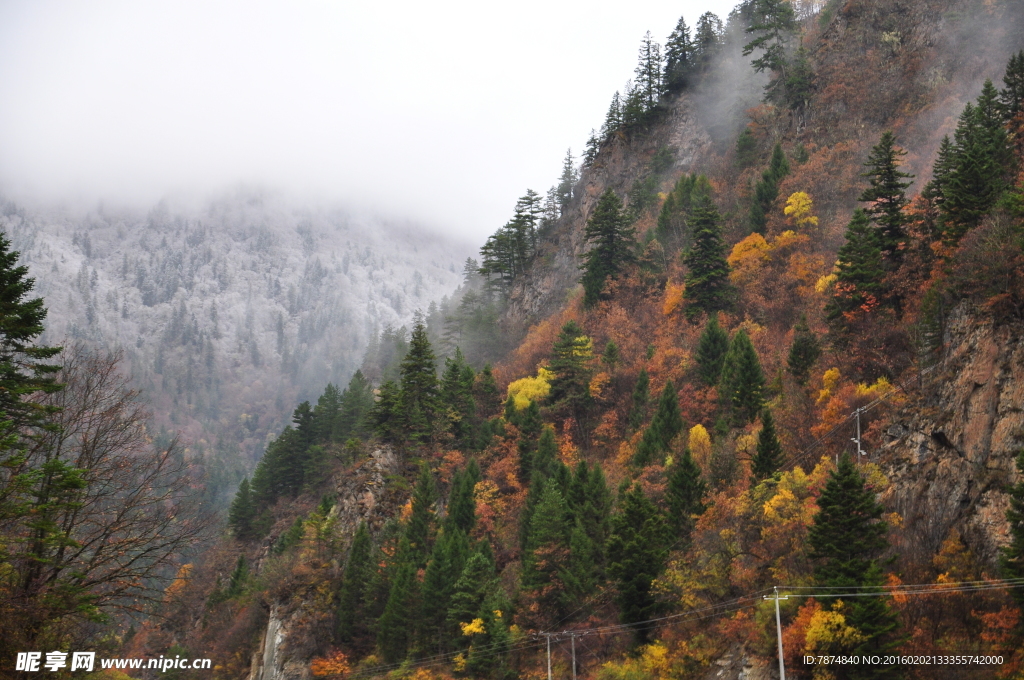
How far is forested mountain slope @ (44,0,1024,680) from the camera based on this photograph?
3081 cm

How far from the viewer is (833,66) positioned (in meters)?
84.6

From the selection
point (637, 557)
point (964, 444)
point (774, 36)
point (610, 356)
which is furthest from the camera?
point (774, 36)

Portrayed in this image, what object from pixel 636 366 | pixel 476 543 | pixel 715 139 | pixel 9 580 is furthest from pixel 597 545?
pixel 715 139

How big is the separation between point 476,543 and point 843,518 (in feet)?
102

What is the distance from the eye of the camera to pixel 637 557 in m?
41.3

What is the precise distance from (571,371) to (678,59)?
6330 cm

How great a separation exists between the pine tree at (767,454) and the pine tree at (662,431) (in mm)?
11748

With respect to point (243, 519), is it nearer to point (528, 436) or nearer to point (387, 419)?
point (387, 419)

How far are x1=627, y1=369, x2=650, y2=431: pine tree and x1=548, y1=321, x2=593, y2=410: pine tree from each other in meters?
5.66

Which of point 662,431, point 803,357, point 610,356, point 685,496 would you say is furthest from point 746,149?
point 685,496

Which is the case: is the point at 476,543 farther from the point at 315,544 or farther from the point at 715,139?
the point at 715,139

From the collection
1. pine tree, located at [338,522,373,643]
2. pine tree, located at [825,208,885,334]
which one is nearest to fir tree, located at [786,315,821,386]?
pine tree, located at [825,208,885,334]

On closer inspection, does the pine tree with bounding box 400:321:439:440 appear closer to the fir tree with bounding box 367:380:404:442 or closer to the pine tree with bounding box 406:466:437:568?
the fir tree with bounding box 367:380:404:442

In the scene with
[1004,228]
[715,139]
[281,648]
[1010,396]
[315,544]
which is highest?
[715,139]
